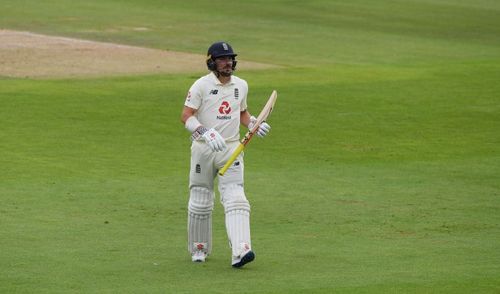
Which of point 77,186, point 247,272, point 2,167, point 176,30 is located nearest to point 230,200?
point 247,272

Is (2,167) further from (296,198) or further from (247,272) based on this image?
(247,272)

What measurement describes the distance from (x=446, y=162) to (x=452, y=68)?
9.67 meters

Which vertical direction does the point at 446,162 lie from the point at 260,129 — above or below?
above

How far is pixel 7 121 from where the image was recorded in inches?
822

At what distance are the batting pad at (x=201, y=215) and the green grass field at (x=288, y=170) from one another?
0.25 m

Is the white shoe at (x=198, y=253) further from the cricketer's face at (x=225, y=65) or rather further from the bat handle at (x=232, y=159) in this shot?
the cricketer's face at (x=225, y=65)

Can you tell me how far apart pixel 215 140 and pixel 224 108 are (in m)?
0.58

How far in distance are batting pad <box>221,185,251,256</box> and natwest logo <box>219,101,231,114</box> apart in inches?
28.5

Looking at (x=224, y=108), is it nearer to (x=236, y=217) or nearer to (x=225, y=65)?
(x=225, y=65)

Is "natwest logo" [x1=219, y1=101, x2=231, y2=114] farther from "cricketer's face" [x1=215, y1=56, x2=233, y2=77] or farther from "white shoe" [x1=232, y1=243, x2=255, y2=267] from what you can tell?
"white shoe" [x1=232, y1=243, x2=255, y2=267]

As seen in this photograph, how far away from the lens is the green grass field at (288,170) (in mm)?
12047

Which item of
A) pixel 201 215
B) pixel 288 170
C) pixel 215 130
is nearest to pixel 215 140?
pixel 215 130

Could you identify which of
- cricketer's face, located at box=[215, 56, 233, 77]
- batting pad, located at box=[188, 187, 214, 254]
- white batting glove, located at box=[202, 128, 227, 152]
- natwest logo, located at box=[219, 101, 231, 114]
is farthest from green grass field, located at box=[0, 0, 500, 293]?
cricketer's face, located at box=[215, 56, 233, 77]

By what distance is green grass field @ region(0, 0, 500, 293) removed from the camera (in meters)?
12.0
